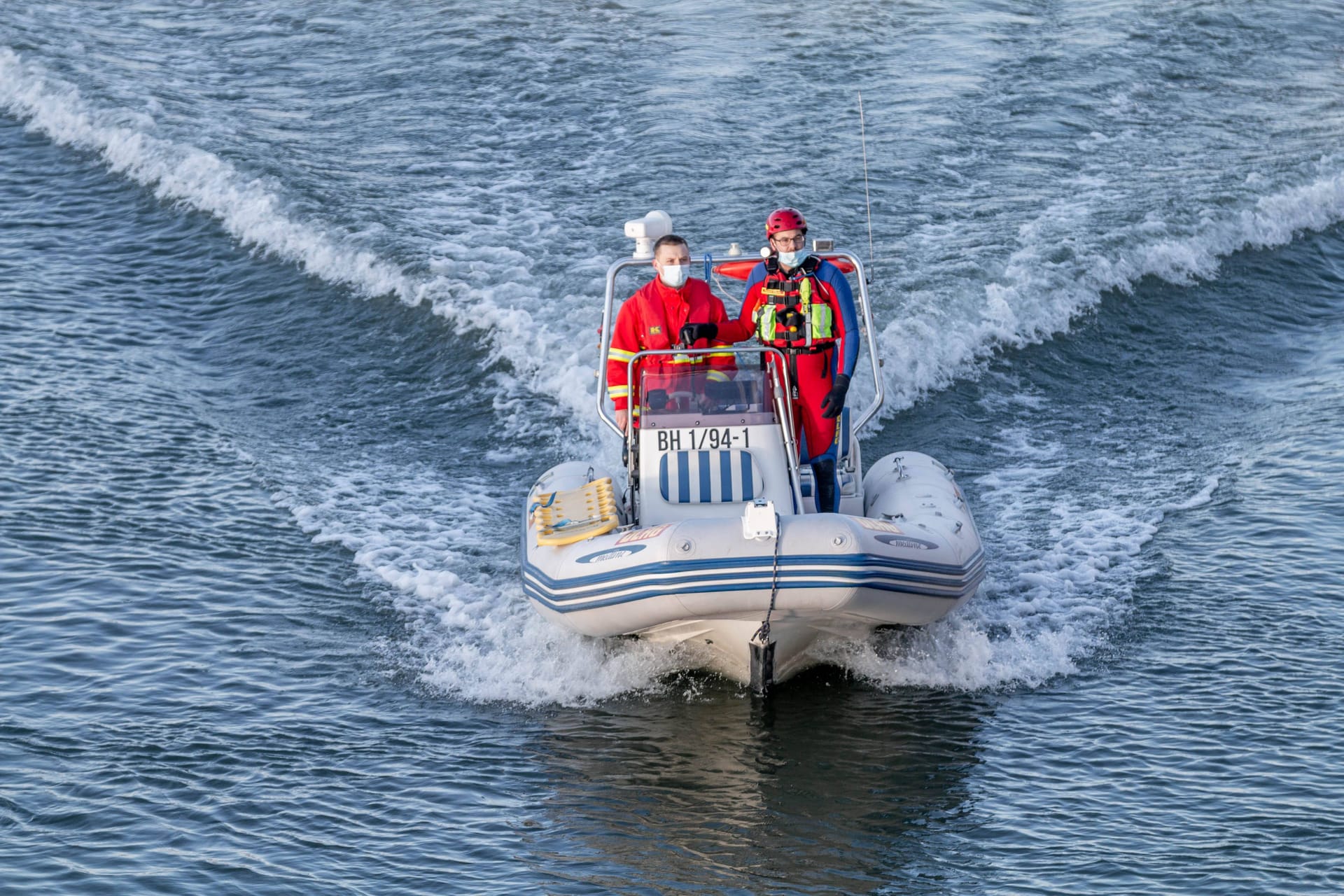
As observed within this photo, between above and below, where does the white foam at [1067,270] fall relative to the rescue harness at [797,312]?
above

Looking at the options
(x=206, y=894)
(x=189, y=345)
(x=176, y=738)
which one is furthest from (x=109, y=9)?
(x=206, y=894)

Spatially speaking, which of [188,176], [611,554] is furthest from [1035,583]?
[188,176]

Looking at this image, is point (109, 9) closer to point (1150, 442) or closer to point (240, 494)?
point (240, 494)

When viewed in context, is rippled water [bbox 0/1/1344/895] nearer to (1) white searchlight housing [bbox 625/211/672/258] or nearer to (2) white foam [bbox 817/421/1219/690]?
(2) white foam [bbox 817/421/1219/690]

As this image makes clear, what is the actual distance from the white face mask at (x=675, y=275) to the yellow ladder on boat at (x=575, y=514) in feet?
3.25

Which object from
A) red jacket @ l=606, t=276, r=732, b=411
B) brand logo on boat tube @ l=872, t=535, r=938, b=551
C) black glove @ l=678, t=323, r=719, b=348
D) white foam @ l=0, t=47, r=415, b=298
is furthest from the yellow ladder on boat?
white foam @ l=0, t=47, r=415, b=298

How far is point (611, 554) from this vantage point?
21.2 ft

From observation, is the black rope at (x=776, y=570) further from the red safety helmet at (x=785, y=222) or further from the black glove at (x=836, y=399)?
the red safety helmet at (x=785, y=222)

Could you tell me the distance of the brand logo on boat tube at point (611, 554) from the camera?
250 inches

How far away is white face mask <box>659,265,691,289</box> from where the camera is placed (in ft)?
24.2

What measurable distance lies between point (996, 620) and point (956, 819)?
181 cm

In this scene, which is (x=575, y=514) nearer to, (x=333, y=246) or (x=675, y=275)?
(x=675, y=275)

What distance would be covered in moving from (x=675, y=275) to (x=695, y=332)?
11.5 inches

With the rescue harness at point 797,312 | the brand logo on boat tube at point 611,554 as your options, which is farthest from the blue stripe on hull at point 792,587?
the rescue harness at point 797,312
